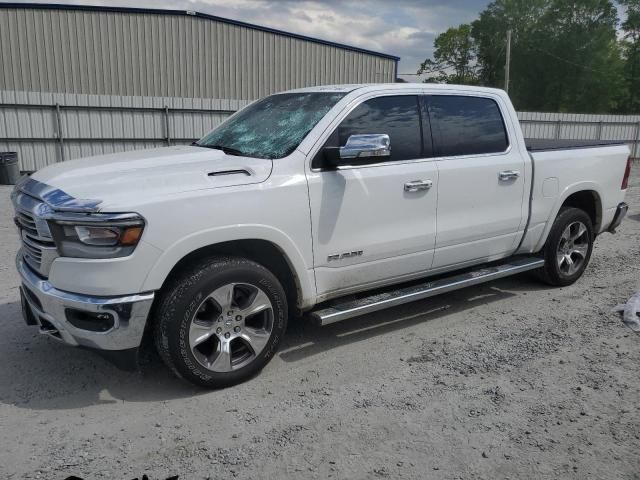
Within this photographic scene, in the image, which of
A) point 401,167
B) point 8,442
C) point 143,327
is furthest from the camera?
point 401,167

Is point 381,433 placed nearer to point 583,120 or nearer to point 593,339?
point 593,339

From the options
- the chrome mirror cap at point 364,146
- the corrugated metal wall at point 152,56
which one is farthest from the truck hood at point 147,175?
the corrugated metal wall at point 152,56

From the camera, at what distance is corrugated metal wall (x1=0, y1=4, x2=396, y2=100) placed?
18703mm

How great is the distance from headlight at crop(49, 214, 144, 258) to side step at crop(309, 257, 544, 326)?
1.43 m

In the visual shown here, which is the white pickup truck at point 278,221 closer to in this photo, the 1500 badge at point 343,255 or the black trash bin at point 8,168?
the 1500 badge at point 343,255

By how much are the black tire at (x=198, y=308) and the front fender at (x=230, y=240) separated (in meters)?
0.13

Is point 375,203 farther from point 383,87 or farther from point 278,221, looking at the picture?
point 383,87

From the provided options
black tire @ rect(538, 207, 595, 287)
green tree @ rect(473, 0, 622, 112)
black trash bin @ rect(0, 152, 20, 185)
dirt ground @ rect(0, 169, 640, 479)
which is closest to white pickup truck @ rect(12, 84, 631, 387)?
black tire @ rect(538, 207, 595, 287)

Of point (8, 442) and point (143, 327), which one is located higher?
point (143, 327)

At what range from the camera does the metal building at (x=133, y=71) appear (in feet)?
50.9

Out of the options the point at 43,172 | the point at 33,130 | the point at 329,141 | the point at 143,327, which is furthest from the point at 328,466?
the point at 33,130

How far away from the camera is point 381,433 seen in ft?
10.6

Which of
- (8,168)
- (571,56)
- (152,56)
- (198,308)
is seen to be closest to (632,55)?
(571,56)

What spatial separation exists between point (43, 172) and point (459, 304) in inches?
146
